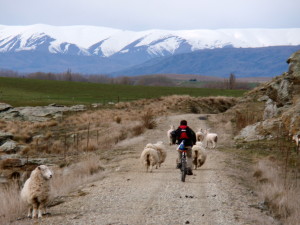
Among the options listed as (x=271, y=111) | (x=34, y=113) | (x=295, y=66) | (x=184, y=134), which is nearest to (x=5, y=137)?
(x=34, y=113)

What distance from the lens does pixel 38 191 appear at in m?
11.0

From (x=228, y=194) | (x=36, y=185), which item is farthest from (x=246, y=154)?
(x=36, y=185)

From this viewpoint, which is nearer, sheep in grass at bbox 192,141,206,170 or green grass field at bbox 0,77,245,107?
sheep in grass at bbox 192,141,206,170

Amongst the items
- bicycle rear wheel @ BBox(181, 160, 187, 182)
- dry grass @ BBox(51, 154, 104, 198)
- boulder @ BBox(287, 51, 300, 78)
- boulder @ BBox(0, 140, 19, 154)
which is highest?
boulder @ BBox(287, 51, 300, 78)

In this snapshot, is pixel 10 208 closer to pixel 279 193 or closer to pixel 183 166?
pixel 183 166

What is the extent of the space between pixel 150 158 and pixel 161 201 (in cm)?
526

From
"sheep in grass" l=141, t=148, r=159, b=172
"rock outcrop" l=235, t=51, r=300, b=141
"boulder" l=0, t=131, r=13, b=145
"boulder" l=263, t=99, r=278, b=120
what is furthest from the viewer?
"boulder" l=0, t=131, r=13, b=145

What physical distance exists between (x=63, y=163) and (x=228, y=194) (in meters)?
12.2

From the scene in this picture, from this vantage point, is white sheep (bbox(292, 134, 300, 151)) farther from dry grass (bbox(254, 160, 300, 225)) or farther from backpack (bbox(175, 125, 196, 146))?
backpack (bbox(175, 125, 196, 146))

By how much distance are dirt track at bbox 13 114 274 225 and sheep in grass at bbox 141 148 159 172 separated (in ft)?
1.04

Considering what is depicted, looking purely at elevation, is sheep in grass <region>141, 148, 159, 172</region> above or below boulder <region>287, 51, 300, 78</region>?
below

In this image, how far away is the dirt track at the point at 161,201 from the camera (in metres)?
10.6

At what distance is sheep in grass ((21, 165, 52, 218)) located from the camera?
10930mm

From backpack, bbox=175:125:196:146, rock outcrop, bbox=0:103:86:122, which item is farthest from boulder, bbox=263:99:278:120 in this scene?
rock outcrop, bbox=0:103:86:122
